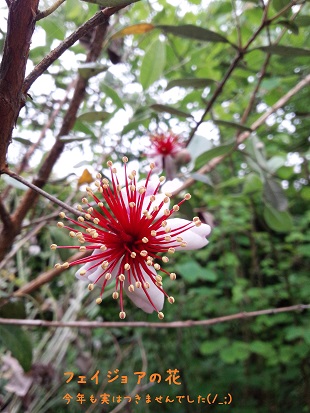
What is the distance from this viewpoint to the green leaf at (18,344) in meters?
0.59

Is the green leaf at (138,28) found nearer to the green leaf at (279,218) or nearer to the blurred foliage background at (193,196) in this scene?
the blurred foliage background at (193,196)

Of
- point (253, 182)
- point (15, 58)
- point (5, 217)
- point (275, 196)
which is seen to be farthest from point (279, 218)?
point (15, 58)

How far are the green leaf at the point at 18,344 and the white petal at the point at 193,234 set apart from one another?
336mm

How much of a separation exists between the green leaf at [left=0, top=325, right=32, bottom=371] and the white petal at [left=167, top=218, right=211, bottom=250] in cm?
34

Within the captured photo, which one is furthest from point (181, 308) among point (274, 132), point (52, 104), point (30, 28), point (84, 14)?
point (30, 28)

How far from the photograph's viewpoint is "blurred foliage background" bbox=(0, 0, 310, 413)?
0.67m

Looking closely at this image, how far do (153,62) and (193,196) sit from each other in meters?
0.65

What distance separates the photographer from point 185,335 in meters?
1.95

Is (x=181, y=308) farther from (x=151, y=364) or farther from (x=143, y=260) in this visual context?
(x=143, y=260)

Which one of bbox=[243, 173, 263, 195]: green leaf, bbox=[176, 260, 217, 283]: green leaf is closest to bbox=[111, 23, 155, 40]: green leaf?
bbox=[243, 173, 263, 195]: green leaf

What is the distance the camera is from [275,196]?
2.52ft

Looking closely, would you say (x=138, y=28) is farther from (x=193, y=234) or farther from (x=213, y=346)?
(x=213, y=346)

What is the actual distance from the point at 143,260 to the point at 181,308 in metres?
1.48

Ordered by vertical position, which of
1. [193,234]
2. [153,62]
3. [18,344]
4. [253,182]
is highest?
[153,62]
